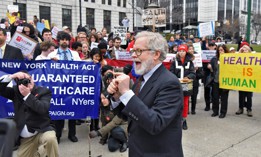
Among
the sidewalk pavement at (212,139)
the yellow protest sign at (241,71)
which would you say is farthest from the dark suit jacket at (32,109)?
the yellow protest sign at (241,71)

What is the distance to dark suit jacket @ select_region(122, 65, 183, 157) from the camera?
1978 millimetres

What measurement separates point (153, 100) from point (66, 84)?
3.37 meters

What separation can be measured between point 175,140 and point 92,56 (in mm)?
4014

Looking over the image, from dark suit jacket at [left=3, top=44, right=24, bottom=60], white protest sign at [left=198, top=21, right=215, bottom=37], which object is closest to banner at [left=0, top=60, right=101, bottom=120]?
dark suit jacket at [left=3, top=44, right=24, bottom=60]

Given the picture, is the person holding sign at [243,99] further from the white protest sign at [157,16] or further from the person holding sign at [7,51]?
A: the person holding sign at [7,51]

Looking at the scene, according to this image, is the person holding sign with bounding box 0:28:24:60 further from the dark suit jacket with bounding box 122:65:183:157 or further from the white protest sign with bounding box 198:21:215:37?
the white protest sign with bounding box 198:21:215:37

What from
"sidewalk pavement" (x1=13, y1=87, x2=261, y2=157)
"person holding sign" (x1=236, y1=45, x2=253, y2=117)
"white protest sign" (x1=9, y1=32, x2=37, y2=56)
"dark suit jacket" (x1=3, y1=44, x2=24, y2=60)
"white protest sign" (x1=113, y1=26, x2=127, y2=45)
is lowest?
"sidewalk pavement" (x1=13, y1=87, x2=261, y2=157)

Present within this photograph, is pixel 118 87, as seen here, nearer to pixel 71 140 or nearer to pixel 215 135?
pixel 71 140

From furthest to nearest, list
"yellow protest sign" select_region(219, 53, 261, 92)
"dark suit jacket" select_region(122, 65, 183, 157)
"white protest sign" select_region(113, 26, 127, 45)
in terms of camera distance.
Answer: "white protest sign" select_region(113, 26, 127, 45), "yellow protest sign" select_region(219, 53, 261, 92), "dark suit jacket" select_region(122, 65, 183, 157)

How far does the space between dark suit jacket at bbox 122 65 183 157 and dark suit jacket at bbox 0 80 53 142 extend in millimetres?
1742

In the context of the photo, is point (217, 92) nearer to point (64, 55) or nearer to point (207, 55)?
point (207, 55)

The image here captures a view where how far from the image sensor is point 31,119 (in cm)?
375

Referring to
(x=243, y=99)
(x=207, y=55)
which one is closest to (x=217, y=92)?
(x=243, y=99)

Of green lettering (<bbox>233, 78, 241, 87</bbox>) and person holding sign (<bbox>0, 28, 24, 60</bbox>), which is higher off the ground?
person holding sign (<bbox>0, 28, 24, 60</bbox>)
